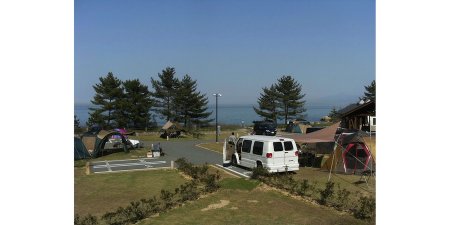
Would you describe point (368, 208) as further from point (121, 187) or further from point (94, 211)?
point (121, 187)

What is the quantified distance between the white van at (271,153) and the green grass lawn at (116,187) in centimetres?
308

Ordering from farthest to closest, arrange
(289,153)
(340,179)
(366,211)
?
(289,153), (340,179), (366,211)

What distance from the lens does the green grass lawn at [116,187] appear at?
10.6 meters

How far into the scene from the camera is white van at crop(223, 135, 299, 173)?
14242mm

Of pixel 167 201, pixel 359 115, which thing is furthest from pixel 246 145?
pixel 359 115

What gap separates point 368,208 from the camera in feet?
28.5

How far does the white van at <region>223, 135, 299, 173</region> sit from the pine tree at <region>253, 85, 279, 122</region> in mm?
39168

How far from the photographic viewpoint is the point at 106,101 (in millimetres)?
47719

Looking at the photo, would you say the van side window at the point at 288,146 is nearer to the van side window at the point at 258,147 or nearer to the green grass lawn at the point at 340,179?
the van side window at the point at 258,147

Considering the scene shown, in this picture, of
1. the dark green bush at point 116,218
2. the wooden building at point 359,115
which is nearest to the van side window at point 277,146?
the dark green bush at point 116,218

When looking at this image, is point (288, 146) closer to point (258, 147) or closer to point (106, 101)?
point (258, 147)

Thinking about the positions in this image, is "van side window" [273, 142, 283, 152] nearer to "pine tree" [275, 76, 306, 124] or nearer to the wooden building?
the wooden building

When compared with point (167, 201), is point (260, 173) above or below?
above

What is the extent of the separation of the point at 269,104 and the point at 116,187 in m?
43.3
